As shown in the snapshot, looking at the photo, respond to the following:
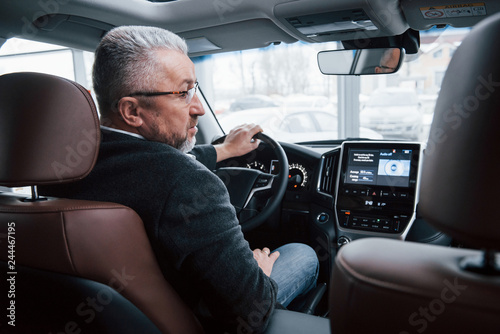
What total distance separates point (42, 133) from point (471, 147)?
0.97 metres

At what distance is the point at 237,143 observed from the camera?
2.27 metres

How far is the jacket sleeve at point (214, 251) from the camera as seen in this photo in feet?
3.86

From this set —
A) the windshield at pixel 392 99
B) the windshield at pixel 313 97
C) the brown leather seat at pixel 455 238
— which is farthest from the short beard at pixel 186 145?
the windshield at pixel 392 99

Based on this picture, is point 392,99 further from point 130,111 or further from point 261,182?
point 130,111

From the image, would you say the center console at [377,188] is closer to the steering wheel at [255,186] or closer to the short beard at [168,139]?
the steering wheel at [255,186]

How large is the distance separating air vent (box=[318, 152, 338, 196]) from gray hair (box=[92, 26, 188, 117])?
1318 millimetres

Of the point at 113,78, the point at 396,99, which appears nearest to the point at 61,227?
the point at 113,78

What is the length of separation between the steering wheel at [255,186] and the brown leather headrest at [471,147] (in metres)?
1.51

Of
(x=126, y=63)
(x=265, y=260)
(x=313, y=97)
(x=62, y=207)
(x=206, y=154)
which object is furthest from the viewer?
(x=313, y=97)

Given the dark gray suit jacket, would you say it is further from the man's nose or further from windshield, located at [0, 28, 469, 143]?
windshield, located at [0, 28, 469, 143]

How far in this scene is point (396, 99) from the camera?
758cm

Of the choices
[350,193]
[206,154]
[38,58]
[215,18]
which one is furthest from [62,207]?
[38,58]

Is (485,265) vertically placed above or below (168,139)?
below

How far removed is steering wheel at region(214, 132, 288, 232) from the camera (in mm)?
2168
